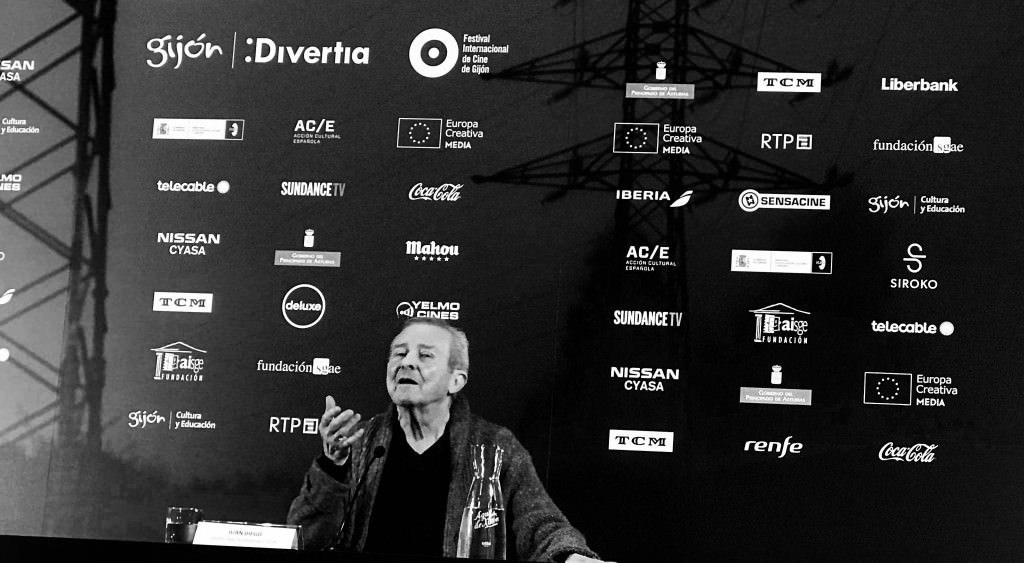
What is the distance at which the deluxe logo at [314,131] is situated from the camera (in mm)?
4883

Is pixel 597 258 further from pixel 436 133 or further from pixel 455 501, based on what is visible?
pixel 455 501

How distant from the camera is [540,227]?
15.5 ft

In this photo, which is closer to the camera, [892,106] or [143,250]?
[892,106]

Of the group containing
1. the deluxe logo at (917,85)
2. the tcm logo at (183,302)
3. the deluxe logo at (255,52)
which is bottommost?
the tcm logo at (183,302)

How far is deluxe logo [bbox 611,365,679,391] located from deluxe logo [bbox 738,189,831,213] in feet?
2.37

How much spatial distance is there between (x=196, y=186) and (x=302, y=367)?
0.91 meters

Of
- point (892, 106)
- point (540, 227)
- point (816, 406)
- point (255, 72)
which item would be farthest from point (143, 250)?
point (892, 106)

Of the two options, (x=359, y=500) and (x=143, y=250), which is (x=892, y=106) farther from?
(x=143, y=250)

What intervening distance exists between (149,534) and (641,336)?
214 centimetres

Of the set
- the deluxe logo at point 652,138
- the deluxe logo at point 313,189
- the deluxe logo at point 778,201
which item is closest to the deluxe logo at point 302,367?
the deluxe logo at point 313,189

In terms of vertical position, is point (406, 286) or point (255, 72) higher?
point (255, 72)

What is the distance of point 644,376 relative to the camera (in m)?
4.57

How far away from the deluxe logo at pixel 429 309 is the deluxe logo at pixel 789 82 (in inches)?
59.8

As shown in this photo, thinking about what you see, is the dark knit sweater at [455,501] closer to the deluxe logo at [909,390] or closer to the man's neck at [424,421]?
the man's neck at [424,421]
